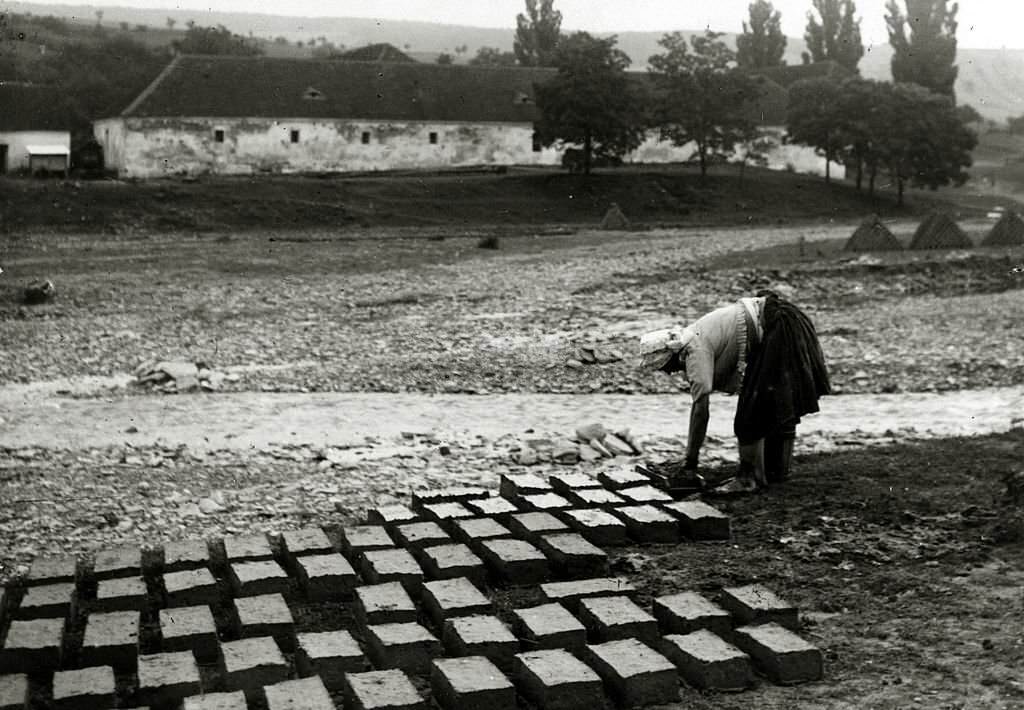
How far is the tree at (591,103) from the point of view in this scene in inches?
1692

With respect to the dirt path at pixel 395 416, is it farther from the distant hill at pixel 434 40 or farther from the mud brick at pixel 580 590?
the distant hill at pixel 434 40

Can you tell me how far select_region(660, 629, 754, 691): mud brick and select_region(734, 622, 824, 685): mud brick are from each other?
77 mm

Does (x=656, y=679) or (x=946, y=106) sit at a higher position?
(x=946, y=106)

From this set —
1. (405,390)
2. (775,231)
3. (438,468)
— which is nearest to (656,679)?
(438,468)

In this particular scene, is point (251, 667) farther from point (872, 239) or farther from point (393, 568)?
point (872, 239)

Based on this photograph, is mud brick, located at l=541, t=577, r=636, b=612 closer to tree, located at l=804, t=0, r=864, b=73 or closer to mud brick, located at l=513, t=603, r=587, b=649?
mud brick, located at l=513, t=603, r=587, b=649

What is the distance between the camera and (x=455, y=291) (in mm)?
19797

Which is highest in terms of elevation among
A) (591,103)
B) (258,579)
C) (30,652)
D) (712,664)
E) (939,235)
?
(591,103)

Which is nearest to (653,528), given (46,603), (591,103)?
(46,603)

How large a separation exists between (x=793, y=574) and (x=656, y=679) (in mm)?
1736

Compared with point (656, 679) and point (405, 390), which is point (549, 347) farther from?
point (656, 679)

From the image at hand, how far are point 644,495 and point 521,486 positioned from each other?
2.61ft

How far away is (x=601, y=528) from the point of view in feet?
23.7

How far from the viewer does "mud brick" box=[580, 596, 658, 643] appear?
5.75 metres
